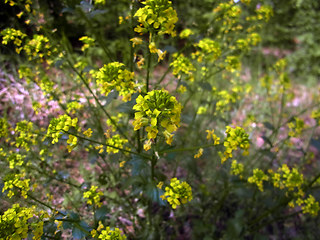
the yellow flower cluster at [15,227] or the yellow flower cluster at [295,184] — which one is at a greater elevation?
the yellow flower cluster at [15,227]

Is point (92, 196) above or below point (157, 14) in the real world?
below

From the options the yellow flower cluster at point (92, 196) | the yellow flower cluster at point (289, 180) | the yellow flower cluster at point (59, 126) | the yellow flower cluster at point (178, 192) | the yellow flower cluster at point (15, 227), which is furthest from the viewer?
the yellow flower cluster at point (289, 180)

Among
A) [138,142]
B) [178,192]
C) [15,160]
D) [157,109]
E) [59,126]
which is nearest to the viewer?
[157,109]

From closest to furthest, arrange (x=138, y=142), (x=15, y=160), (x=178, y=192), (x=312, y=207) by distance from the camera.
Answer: (x=178, y=192), (x=138, y=142), (x=15, y=160), (x=312, y=207)

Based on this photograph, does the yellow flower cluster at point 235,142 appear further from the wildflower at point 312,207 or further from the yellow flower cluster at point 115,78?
the wildflower at point 312,207

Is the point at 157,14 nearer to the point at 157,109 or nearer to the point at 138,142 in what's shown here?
the point at 157,109

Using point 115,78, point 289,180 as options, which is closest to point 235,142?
point 115,78

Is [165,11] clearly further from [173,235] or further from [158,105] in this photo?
[173,235]

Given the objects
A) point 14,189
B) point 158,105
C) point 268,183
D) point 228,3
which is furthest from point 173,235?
point 228,3

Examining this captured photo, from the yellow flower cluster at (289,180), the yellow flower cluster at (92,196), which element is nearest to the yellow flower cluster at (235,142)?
the yellow flower cluster at (289,180)

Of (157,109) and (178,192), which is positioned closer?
(157,109)

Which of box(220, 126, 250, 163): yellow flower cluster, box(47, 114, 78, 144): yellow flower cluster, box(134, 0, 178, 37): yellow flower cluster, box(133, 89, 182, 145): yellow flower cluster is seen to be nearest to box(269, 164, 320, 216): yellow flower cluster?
box(220, 126, 250, 163): yellow flower cluster

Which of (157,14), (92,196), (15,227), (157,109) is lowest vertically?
(92,196)

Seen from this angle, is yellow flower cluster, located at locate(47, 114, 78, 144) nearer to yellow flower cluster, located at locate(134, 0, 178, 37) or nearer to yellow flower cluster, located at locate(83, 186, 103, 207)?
yellow flower cluster, located at locate(83, 186, 103, 207)
